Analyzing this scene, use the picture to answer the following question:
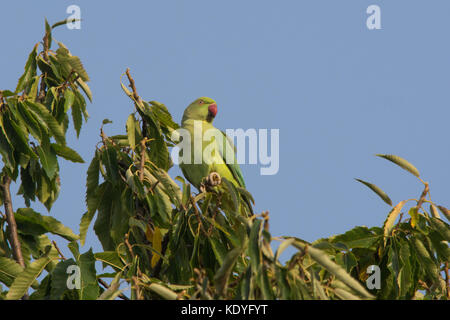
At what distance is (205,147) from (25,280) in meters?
3.13

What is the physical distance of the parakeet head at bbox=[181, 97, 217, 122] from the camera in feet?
26.0

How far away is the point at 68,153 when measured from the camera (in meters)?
5.66

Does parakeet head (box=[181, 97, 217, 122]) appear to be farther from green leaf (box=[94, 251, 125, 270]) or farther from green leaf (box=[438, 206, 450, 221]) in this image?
green leaf (box=[438, 206, 450, 221])

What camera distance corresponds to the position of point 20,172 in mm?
5719

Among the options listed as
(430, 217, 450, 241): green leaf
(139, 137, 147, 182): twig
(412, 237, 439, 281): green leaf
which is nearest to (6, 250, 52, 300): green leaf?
(139, 137, 147, 182): twig

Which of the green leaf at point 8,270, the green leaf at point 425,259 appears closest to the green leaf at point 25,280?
the green leaf at point 8,270

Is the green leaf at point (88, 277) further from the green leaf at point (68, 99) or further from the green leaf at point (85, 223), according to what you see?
the green leaf at point (68, 99)

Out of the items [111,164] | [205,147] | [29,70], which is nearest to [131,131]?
[111,164]

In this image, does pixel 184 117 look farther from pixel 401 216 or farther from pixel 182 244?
pixel 401 216

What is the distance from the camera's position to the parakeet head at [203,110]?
26.0 feet

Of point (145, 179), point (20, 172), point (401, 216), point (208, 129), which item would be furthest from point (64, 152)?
point (401, 216)

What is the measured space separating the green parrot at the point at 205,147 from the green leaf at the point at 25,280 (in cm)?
274

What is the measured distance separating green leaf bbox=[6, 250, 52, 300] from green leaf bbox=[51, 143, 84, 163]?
1.35 m

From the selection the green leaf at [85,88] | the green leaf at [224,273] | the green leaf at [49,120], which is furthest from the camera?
the green leaf at [85,88]
